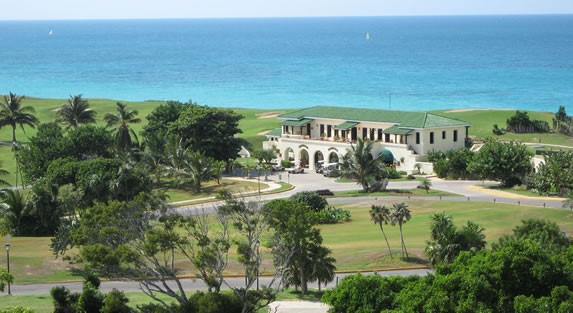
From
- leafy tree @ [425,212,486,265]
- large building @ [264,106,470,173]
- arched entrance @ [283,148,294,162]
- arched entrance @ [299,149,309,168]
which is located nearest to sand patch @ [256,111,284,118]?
large building @ [264,106,470,173]

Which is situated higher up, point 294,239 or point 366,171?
point 366,171

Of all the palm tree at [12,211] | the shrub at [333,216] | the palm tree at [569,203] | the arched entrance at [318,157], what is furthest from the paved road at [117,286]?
the arched entrance at [318,157]

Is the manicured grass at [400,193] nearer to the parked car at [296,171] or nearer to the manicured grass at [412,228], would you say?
the manicured grass at [412,228]

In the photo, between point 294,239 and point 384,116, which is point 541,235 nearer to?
point 294,239

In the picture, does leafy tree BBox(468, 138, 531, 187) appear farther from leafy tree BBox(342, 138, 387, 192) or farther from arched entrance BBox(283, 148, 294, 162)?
arched entrance BBox(283, 148, 294, 162)

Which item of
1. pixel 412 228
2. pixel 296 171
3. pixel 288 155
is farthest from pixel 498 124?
pixel 412 228

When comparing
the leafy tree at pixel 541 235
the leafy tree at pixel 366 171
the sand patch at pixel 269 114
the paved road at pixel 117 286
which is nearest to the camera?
the paved road at pixel 117 286
